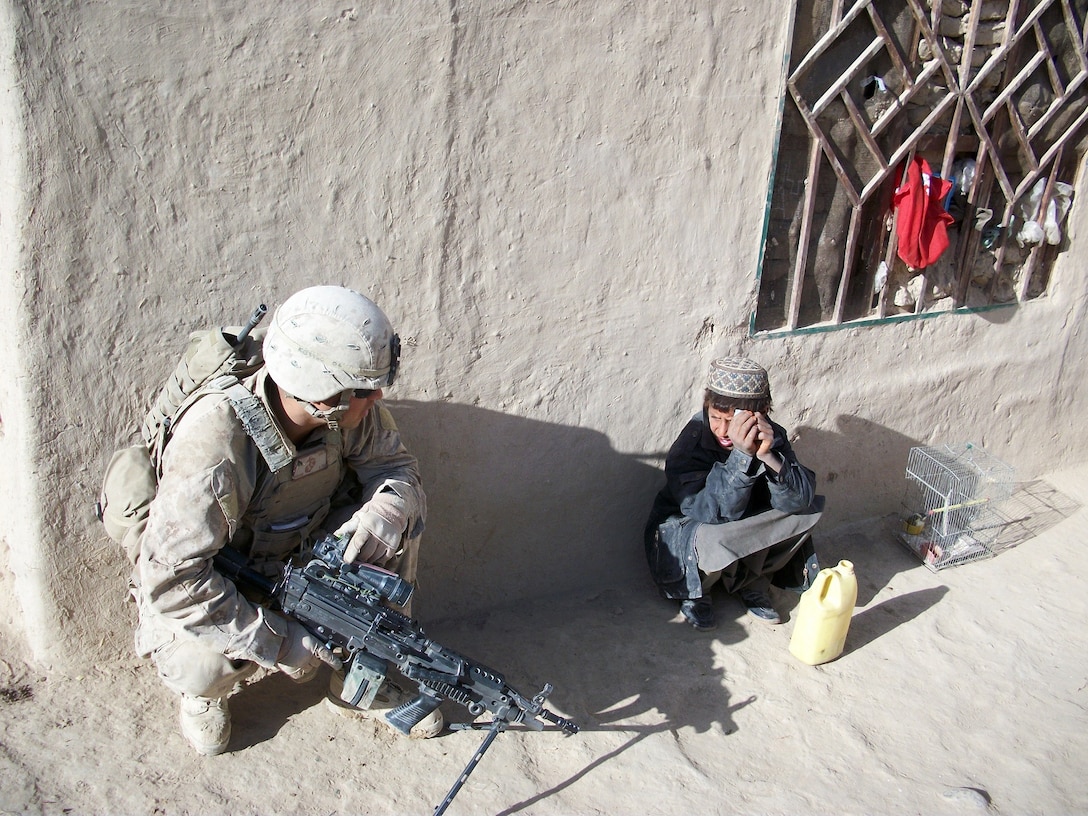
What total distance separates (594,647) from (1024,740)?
150 centimetres

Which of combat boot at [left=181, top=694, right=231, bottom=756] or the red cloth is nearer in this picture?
combat boot at [left=181, top=694, right=231, bottom=756]

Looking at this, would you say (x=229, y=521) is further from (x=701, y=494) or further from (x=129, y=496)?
(x=701, y=494)

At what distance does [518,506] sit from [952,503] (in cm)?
220

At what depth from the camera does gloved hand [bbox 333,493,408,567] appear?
2.37 metres

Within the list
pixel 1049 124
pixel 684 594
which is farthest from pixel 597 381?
pixel 1049 124

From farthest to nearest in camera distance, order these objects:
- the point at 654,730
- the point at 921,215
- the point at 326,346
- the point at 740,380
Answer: the point at 921,215, the point at 740,380, the point at 654,730, the point at 326,346

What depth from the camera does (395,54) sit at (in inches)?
103

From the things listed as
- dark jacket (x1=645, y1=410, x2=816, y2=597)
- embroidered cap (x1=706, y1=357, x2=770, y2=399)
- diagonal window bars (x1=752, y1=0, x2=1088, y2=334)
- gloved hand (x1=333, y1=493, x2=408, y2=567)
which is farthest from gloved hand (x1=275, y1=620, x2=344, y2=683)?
diagonal window bars (x1=752, y1=0, x2=1088, y2=334)

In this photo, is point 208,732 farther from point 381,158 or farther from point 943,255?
point 943,255

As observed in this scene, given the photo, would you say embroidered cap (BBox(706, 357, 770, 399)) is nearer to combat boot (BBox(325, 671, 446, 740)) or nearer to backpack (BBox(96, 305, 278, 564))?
combat boot (BBox(325, 671, 446, 740))

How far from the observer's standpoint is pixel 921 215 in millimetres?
3689

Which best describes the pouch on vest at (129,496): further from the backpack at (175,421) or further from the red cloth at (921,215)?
the red cloth at (921,215)

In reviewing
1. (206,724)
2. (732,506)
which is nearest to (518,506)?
(732,506)

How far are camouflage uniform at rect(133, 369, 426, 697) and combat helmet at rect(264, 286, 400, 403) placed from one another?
0.14 meters
